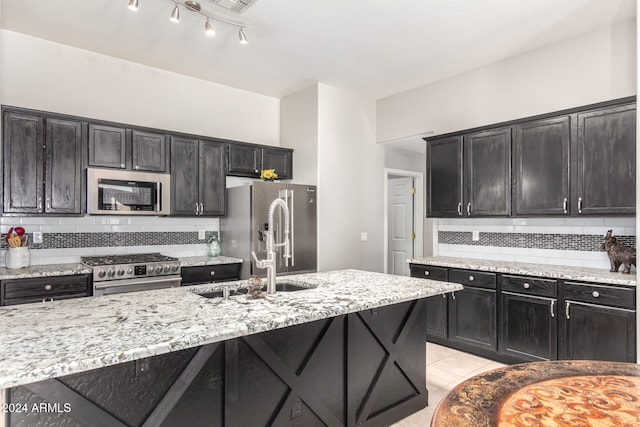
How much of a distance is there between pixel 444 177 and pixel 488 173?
1.63 feet

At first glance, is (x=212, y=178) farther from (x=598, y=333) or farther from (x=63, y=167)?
(x=598, y=333)

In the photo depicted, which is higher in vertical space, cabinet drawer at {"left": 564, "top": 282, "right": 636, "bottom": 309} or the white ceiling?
the white ceiling

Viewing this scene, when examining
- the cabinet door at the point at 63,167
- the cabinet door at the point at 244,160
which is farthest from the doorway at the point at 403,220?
the cabinet door at the point at 63,167

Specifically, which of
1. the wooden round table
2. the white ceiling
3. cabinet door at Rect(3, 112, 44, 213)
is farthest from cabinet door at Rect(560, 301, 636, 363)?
cabinet door at Rect(3, 112, 44, 213)

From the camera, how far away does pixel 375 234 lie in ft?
17.7

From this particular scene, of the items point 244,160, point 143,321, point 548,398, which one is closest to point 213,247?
point 244,160

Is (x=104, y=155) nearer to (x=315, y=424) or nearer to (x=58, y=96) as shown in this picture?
(x=58, y=96)

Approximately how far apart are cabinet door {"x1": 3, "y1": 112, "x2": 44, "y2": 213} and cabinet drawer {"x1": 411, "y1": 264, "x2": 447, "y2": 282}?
368cm

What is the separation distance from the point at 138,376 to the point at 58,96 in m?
3.41

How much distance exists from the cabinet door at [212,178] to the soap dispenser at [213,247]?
0.39 m

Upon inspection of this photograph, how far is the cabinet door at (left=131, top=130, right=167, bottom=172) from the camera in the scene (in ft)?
12.6

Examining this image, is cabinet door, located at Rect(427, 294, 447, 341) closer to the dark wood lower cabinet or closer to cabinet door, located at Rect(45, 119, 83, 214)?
the dark wood lower cabinet

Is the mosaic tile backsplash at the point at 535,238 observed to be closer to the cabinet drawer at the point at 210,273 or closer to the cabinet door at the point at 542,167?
the cabinet door at the point at 542,167

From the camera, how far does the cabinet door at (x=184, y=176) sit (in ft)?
13.5
